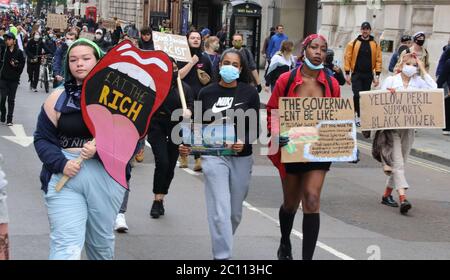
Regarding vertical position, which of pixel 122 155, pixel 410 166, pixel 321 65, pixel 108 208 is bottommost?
pixel 410 166

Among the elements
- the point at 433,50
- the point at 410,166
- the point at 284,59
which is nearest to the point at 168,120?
the point at 410,166

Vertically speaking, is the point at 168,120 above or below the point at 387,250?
above

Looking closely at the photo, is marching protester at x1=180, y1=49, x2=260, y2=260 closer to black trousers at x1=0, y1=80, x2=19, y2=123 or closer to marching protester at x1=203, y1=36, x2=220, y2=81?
marching protester at x1=203, y1=36, x2=220, y2=81

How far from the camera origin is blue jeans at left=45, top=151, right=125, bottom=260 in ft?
16.4

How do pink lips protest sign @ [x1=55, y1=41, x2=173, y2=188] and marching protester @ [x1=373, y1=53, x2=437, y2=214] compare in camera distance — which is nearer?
pink lips protest sign @ [x1=55, y1=41, x2=173, y2=188]

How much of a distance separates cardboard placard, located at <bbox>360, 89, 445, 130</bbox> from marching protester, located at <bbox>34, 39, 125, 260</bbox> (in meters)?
4.83

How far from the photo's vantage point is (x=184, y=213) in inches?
360

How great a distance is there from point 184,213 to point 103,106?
4064 millimetres

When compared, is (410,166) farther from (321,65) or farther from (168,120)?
(321,65)

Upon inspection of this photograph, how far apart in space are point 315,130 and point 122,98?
78.0 inches

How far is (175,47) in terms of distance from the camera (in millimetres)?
11414

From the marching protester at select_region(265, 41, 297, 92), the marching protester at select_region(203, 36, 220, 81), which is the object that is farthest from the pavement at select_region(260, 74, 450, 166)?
the marching protester at select_region(203, 36, 220, 81)

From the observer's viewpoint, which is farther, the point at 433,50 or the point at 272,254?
the point at 433,50

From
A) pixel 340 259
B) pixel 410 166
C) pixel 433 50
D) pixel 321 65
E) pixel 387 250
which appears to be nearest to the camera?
pixel 321 65
